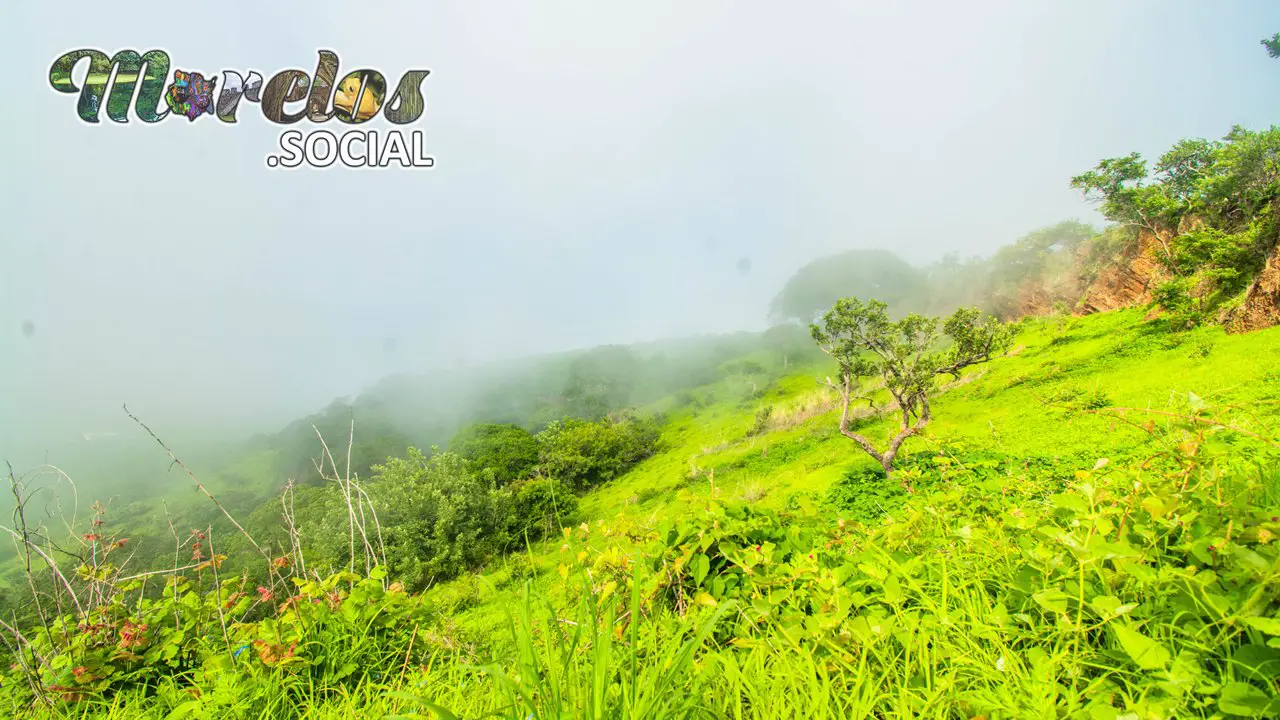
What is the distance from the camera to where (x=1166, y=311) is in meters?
18.7

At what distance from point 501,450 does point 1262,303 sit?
42512 mm

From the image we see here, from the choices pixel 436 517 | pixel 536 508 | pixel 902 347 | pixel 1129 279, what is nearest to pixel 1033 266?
pixel 1129 279

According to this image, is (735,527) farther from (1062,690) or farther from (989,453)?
(989,453)

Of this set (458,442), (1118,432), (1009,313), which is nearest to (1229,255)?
(1118,432)

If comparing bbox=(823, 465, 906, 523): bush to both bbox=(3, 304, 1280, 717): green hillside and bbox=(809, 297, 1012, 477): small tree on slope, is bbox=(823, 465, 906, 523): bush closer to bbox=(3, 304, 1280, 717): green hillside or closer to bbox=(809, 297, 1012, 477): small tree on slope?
bbox=(809, 297, 1012, 477): small tree on slope

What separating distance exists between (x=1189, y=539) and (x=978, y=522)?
1.07 m

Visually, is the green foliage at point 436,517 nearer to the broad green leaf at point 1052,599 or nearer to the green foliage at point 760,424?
the green foliage at point 760,424

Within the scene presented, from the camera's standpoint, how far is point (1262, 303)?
43.7 feet

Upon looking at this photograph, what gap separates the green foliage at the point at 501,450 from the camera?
119 ft

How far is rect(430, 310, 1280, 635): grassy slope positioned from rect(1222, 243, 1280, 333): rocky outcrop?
657mm

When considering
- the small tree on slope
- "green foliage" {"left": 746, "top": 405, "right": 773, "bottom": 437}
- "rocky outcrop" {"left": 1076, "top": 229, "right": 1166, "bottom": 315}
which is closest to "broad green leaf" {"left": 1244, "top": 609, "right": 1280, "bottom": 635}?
the small tree on slope

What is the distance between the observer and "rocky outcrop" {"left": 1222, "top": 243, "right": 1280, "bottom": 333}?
1298 centimetres

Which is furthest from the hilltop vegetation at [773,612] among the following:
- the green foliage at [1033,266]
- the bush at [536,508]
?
the green foliage at [1033,266]

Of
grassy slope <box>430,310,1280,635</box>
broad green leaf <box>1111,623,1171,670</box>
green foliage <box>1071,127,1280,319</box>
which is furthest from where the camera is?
green foliage <box>1071,127,1280,319</box>
